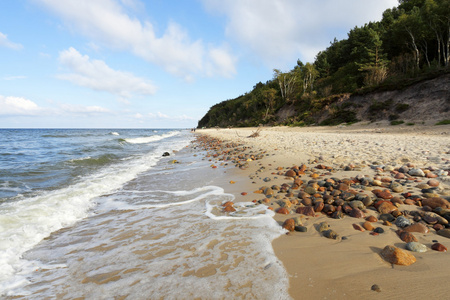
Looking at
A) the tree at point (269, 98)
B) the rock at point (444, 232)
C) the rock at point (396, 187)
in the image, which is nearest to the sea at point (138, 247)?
the rock at point (444, 232)

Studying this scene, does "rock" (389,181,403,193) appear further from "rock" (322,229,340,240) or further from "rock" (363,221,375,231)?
"rock" (322,229,340,240)

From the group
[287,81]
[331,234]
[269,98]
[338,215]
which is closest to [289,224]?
[331,234]

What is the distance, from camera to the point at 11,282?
2381 millimetres

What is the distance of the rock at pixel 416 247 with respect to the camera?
219cm

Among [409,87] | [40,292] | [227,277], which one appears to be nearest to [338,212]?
[227,277]

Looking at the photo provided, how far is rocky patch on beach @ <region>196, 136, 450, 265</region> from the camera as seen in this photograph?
2564 mm

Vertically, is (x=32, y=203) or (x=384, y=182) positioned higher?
(x=384, y=182)

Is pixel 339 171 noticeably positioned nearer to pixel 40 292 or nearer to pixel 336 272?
pixel 336 272

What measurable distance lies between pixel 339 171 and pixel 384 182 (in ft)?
4.02

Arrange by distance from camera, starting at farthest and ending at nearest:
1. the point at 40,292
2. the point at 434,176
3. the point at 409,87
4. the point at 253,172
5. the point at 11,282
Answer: the point at 409,87
the point at 253,172
the point at 434,176
the point at 11,282
the point at 40,292

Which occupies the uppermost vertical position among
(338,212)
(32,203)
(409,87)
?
(409,87)

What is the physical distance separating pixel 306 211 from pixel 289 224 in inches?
22.8

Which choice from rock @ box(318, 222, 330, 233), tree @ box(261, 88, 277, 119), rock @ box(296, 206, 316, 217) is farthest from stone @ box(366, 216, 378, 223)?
tree @ box(261, 88, 277, 119)

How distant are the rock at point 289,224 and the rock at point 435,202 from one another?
209cm
